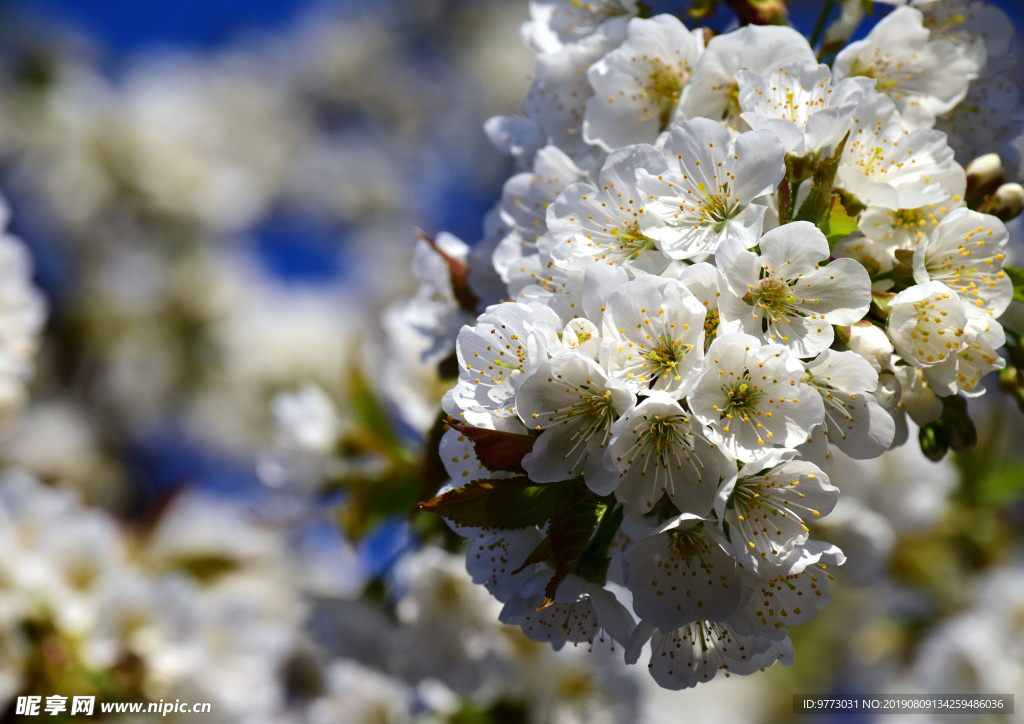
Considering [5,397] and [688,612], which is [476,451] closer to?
[688,612]

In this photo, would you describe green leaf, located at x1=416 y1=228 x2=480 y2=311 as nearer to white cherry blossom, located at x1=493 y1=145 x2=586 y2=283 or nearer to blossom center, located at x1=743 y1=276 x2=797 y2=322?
white cherry blossom, located at x1=493 y1=145 x2=586 y2=283

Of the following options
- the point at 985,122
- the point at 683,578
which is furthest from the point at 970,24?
the point at 683,578

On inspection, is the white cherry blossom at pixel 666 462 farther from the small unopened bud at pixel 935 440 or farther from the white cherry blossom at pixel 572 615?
the small unopened bud at pixel 935 440

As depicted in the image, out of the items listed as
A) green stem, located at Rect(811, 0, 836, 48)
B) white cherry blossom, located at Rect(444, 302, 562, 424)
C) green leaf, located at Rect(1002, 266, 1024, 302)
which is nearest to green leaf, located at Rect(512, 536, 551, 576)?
white cherry blossom, located at Rect(444, 302, 562, 424)

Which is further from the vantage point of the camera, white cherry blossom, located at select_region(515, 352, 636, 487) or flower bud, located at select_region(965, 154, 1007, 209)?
flower bud, located at select_region(965, 154, 1007, 209)

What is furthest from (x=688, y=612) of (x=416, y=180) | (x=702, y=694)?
(x=416, y=180)
